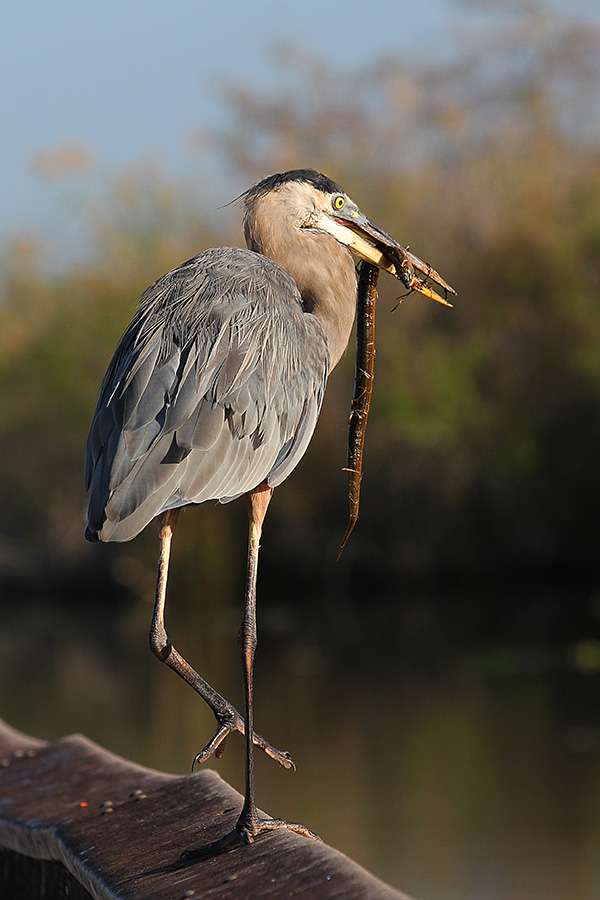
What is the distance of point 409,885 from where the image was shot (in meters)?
5.86

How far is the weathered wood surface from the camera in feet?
7.74

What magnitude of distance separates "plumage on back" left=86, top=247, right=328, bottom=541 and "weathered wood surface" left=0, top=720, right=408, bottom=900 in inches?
26.4

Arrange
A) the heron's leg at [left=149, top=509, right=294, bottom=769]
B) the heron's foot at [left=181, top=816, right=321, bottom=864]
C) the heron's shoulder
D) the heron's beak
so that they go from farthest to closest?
the heron's beak
the heron's shoulder
the heron's leg at [left=149, top=509, right=294, bottom=769]
the heron's foot at [left=181, top=816, right=321, bottom=864]

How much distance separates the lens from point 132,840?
280 cm

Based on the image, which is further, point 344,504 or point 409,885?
point 344,504

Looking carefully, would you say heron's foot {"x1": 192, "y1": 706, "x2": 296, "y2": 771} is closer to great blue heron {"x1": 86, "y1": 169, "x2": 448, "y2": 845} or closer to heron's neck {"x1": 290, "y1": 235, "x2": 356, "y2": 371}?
great blue heron {"x1": 86, "y1": 169, "x2": 448, "y2": 845}

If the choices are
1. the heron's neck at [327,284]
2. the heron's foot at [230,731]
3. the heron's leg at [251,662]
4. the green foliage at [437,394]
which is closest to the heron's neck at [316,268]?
the heron's neck at [327,284]

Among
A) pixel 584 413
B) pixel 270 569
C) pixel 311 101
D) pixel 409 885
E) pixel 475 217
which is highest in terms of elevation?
pixel 311 101

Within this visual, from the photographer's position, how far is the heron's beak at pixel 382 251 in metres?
3.50

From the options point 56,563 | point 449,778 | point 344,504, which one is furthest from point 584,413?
point 449,778

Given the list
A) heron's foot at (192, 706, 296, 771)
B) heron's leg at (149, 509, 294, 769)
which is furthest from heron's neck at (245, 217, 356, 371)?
heron's foot at (192, 706, 296, 771)

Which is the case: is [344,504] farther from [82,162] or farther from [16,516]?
[82,162]

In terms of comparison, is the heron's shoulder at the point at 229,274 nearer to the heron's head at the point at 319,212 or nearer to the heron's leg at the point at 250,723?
the heron's head at the point at 319,212

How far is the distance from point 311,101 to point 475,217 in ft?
17.7
